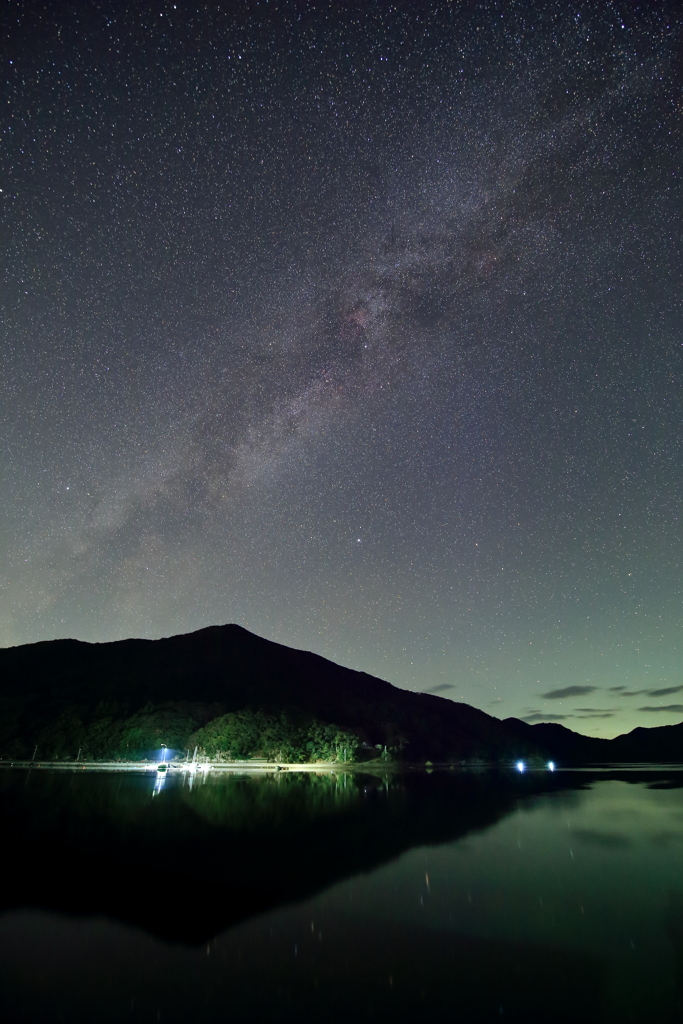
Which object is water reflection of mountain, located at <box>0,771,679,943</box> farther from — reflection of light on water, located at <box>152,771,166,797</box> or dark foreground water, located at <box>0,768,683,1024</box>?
reflection of light on water, located at <box>152,771,166,797</box>

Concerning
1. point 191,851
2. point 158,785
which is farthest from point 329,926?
point 158,785

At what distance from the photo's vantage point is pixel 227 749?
523 feet

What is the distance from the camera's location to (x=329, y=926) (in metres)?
17.7

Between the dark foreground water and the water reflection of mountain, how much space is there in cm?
15

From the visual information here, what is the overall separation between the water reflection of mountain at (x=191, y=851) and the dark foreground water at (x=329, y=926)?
146mm

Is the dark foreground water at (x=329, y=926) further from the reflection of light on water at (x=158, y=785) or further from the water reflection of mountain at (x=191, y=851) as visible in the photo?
the reflection of light on water at (x=158, y=785)

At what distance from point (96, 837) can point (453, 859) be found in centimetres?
2085

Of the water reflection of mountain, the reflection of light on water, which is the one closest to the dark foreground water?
the water reflection of mountain

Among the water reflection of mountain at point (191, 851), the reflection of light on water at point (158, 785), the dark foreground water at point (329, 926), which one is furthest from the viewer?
the reflection of light on water at point (158, 785)

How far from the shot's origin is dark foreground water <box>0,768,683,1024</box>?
12570 millimetres

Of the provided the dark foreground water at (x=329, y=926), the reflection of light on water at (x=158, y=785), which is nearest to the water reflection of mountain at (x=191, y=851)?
the dark foreground water at (x=329, y=926)

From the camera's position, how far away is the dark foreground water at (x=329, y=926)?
12.6 metres

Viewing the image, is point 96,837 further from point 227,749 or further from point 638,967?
point 227,749

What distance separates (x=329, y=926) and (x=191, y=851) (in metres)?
13.1
